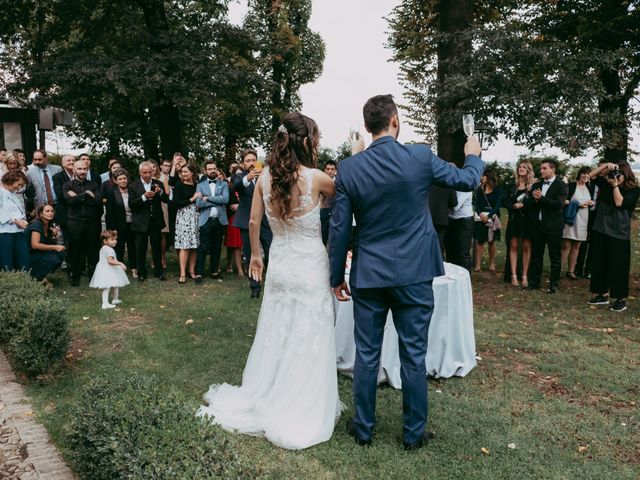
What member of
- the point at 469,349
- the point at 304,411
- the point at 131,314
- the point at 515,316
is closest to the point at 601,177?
the point at 515,316

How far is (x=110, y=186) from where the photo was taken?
32.7 feet

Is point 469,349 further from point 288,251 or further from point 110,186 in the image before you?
point 110,186

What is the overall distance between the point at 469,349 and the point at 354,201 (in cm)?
250

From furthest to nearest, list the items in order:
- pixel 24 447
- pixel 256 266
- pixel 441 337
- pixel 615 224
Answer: pixel 615 224 → pixel 441 337 → pixel 256 266 → pixel 24 447

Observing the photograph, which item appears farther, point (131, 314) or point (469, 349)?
point (131, 314)

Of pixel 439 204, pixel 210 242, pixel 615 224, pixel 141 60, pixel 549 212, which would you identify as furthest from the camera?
pixel 141 60

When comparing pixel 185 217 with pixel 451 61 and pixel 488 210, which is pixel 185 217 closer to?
pixel 451 61

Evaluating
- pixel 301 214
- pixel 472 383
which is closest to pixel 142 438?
pixel 301 214

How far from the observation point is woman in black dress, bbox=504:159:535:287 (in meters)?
9.69

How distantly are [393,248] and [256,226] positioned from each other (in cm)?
135

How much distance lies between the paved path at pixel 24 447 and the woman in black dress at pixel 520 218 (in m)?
7.74

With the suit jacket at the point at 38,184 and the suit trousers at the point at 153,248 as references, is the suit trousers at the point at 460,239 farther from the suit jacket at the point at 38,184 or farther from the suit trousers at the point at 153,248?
the suit jacket at the point at 38,184

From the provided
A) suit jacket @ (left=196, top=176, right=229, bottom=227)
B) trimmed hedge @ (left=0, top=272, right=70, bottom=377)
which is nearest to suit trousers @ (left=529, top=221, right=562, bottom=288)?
suit jacket @ (left=196, top=176, right=229, bottom=227)

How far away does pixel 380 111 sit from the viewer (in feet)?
12.7
